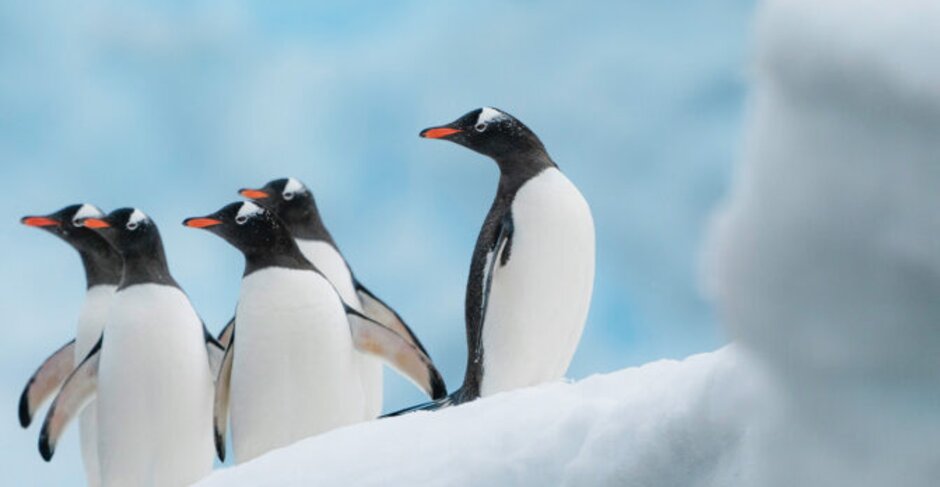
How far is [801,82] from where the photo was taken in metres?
1.04

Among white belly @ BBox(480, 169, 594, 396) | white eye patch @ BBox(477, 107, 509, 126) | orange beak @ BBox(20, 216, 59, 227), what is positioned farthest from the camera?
orange beak @ BBox(20, 216, 59, 227)

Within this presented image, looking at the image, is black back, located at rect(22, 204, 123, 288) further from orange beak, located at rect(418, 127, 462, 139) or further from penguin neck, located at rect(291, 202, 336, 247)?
orange beak, located at rect(418, 127, 462, 139)

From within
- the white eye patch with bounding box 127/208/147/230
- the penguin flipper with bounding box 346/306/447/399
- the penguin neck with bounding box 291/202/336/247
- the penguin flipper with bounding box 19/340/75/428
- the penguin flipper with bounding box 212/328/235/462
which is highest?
the penguin neck with bounding box 291/202/336/247

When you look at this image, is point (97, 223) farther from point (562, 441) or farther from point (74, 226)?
point (562, 441)

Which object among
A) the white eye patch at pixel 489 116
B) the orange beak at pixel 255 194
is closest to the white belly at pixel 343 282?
the orange beak at pixel 255 194

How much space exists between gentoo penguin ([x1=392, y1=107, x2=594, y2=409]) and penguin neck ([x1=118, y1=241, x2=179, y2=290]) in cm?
152

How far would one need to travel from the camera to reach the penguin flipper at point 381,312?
6.56 metres

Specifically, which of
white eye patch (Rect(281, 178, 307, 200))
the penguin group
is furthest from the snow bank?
white eye patch (Rect(281, 178, 307, 200))

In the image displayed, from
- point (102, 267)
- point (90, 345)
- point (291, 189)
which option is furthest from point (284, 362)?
point (102, 267)

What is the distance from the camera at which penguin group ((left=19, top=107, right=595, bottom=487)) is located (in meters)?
5.15

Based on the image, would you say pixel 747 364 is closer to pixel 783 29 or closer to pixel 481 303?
pixel 783 29

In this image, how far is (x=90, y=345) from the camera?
6762mm

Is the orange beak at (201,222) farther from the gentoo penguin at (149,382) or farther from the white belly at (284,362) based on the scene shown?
the white belly at (284,362)

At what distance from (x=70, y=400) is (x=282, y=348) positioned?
1.25 m
